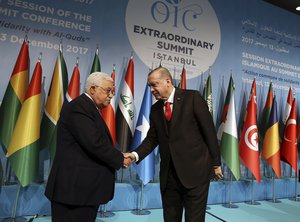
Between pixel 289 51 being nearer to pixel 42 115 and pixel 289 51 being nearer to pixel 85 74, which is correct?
pixel 85 74

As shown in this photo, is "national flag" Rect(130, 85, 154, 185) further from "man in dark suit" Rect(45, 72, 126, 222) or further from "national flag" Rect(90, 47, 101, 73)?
"man in dark suit" Rect(45, 72, 126, 222)

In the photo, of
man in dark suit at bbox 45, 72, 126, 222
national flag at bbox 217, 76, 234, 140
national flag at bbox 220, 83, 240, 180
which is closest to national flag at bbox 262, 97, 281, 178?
national flag at bbox 220, 83, 240, 180

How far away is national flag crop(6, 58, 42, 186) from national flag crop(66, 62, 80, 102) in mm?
351

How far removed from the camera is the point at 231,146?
149 inches

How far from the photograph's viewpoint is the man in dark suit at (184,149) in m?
1.83

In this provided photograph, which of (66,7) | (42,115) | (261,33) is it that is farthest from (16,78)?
(261,33)

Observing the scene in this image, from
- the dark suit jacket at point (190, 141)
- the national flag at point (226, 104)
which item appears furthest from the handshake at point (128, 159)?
the national flag at point (226, 104)

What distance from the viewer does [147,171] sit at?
3359mm

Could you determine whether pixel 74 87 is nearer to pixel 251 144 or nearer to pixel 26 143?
pixel 26 143

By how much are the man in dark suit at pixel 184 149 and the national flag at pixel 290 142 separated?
2.77 m

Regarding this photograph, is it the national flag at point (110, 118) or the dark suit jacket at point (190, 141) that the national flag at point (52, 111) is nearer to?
the national flag at point (110, 118)

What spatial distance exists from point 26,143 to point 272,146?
3.37 metres

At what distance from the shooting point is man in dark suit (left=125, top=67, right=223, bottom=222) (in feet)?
6.02

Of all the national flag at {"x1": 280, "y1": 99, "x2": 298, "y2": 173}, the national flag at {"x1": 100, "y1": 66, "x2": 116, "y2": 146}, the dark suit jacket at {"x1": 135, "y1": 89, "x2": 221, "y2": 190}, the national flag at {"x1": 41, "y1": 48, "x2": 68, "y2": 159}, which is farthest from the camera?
the national flag at {"x1": 280, "y1": 99, "x2": 298, "y2": 173}
